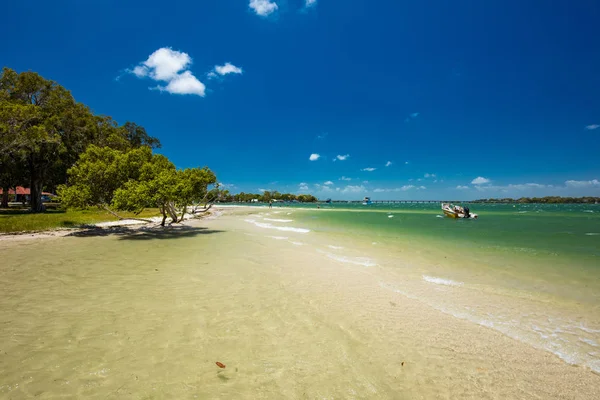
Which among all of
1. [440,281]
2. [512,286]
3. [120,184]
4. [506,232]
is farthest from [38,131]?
[506,232]

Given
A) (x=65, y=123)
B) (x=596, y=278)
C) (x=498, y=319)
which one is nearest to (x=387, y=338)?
(x=498, y=319)

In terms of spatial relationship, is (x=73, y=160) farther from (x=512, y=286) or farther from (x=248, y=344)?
(x=512, y=286)

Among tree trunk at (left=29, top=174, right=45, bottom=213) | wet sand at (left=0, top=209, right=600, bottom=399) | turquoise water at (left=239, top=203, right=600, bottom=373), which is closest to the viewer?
wet sand at (left=0, top=209, right=600, bottom=399)

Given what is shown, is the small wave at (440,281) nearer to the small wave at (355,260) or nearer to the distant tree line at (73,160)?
the small wave at (355,260)

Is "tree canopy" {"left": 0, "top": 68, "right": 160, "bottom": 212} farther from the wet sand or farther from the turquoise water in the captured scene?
the turquoise water

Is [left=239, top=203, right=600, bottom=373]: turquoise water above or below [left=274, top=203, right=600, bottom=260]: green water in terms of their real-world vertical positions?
below

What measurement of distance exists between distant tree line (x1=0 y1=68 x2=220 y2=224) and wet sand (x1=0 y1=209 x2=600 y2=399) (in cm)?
1292

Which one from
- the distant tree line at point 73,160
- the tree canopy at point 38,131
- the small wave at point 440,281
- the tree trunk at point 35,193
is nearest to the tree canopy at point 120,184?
the distant tree line at point 73,160

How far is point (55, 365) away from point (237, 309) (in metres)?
Result: 3.62

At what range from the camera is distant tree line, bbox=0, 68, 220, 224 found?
21703 mm

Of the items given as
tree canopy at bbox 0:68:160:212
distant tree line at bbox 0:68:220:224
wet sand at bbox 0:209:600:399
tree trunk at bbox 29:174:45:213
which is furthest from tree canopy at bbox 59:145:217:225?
tree trunk at bbox 29:174:45:213

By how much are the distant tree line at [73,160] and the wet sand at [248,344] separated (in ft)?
42.4

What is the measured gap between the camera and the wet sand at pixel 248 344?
4043 mm

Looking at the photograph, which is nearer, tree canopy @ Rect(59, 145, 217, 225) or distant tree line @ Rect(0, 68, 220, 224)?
tree canopy @ Rect(59, 145, 217, 225)
